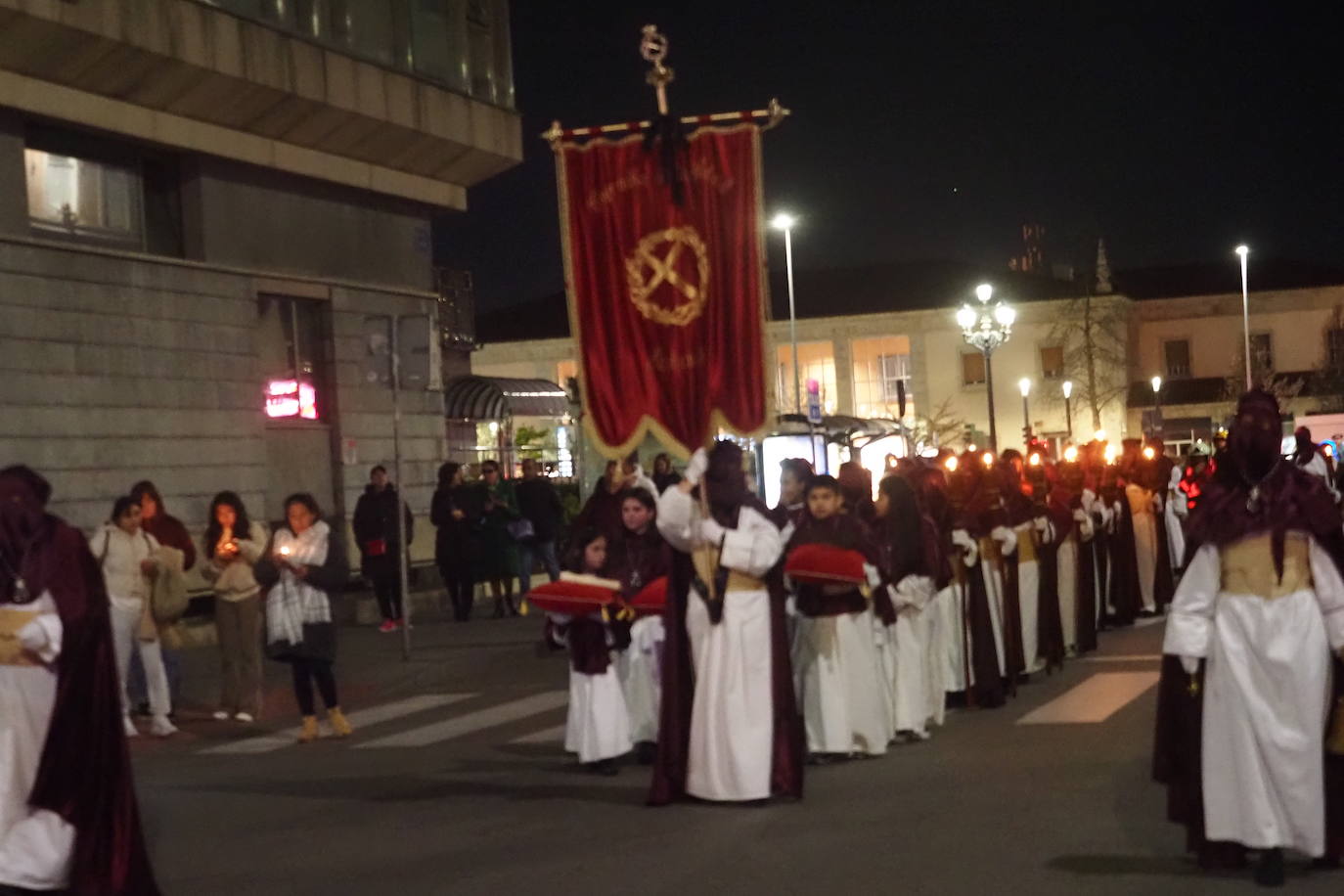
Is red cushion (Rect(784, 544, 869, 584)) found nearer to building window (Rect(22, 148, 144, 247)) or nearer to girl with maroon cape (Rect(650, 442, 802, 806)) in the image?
girl with maroon cape (Rect(650, 442, 802, 806))

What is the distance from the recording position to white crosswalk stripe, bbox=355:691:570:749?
14.9 m

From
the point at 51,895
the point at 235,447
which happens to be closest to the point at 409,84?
the point at 235,447

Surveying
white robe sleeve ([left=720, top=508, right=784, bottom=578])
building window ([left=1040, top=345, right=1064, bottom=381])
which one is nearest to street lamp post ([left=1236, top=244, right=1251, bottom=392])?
building window ([left=1040, top=345, right=1064, bottom=381])

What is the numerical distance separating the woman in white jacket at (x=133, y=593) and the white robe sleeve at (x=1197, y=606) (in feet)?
31.9

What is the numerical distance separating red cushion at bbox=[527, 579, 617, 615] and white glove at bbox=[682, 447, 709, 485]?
72.3 inches

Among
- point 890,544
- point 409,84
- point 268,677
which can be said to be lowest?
point 268,677

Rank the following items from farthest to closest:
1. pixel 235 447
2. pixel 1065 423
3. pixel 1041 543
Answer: pixel 1065 423
pixel 235 447
pixel 1041 543

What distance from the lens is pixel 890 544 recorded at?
13.6m

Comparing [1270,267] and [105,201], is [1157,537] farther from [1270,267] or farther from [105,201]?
[1270,267]

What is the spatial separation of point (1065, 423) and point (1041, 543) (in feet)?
212

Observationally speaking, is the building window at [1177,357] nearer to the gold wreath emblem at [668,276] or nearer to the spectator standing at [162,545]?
the spectator standing at [162,545]

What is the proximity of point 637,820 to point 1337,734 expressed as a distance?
12.2 ft

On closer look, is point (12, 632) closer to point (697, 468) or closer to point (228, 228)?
point (697, 468)

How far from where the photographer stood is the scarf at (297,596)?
47.0 ft
